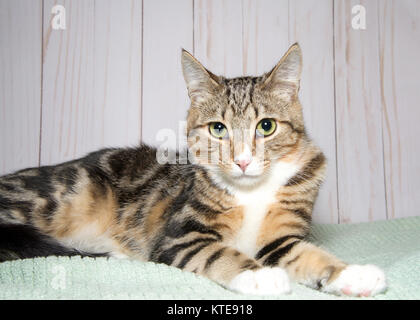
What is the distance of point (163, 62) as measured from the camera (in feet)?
6.82

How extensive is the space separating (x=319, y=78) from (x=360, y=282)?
139cm

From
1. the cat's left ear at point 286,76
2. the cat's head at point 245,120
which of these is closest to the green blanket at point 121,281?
the cat's head at point 245,120

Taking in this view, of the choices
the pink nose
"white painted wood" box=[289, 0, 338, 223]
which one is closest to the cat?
the pink nose

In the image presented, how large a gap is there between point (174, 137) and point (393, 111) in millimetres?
1151

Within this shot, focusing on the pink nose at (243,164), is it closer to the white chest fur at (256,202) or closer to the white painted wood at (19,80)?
the white chest fur at (256,202)

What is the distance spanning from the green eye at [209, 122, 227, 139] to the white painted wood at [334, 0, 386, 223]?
1.00 m

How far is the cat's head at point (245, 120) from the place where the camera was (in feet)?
4.25

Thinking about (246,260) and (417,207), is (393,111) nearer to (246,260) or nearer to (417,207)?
(417,207)

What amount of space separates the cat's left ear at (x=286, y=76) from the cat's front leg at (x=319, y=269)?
478 millimetres

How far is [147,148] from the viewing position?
1854mm

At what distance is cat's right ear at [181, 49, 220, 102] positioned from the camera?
1.44 metres
